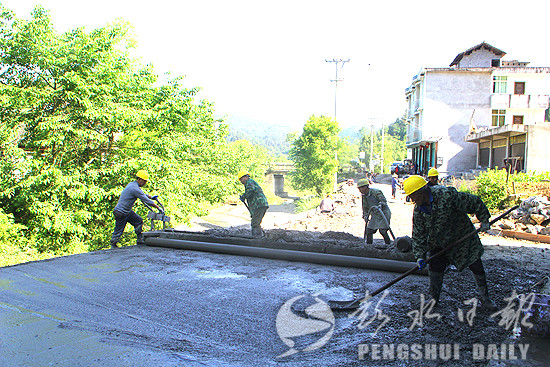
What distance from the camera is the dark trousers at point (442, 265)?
3.90m

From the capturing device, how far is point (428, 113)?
119 feet

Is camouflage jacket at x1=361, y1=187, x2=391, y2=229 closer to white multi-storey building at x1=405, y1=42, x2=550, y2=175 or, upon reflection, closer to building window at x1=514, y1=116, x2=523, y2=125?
white multi-storey building at x1=405, y1=42, x2=550, y2=175

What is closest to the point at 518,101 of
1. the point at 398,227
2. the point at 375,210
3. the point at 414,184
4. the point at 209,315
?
the point at 398,227

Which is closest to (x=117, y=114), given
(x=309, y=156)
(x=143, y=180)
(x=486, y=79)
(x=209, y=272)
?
(x=143, y=180)

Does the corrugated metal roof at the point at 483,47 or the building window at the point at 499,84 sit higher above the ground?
the corrugated metal roof at the point at 483,47

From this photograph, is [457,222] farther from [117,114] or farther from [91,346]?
[117,114]

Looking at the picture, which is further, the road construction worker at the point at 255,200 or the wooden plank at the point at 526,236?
the wooden plank at the point at 526,236

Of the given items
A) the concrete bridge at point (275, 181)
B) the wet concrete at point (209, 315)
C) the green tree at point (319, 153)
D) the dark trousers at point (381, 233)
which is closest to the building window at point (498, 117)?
the green tree at point (319, 153)

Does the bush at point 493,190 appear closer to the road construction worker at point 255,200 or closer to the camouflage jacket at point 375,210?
Answer: the camouflage jacket at point 375,210

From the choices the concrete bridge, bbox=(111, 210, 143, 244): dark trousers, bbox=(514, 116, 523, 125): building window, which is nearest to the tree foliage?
bbox=(111, 210, 143, 244): dark trousers

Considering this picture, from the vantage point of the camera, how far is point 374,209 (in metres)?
7.20

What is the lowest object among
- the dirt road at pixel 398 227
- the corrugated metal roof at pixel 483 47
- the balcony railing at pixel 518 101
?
the dirt road at pixel 398 227

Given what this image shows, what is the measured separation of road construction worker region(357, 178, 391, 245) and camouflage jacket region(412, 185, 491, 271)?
3226mm

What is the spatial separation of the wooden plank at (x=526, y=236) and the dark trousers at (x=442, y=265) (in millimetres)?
8665
